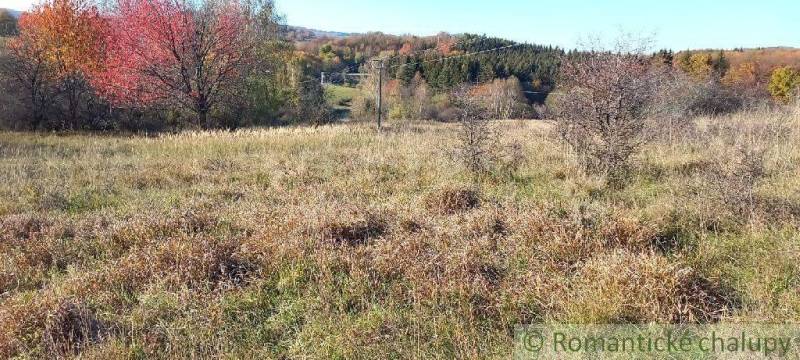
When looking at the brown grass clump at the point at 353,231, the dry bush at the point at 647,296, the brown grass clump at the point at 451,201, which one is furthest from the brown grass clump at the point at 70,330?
the brown grass clump at the point at 451,201

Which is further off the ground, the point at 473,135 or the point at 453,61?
the point at 453,61

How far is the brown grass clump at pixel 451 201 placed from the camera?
5473 mm

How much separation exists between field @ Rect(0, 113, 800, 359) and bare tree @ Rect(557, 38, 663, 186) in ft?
1.05

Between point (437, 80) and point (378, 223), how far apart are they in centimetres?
4822

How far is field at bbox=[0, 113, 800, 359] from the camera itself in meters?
3.03

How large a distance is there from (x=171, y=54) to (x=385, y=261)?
668 inches

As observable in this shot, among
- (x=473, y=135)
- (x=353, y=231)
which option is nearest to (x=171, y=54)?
(x=473, y=135)

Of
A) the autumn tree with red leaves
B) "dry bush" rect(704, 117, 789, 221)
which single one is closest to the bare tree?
"dry bush" rect(704, 117, 789, 221)

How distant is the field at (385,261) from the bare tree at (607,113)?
1.05 feet

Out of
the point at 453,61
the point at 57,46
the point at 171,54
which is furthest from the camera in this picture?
the point at 453,61

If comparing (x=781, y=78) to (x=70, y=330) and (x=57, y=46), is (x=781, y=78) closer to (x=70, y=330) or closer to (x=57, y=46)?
(x=57, y=46)

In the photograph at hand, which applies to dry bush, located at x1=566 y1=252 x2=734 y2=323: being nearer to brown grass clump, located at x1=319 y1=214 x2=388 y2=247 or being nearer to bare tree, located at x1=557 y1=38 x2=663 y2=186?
brown grass clump, located at x1=319 y1=214 x2=388 y2=247

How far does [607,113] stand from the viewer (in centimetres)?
702

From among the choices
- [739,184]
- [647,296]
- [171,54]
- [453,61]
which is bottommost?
[647,296]
